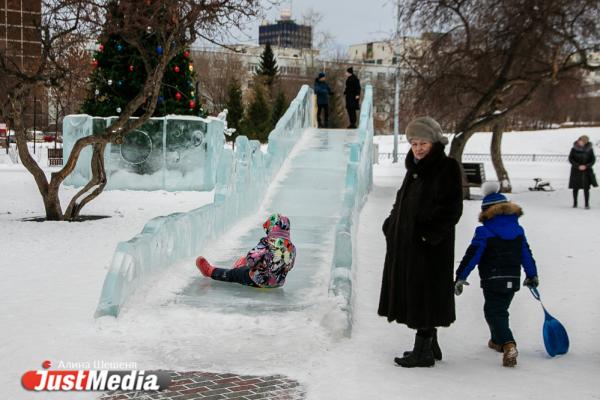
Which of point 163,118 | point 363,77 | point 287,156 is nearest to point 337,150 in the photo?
point 287,156

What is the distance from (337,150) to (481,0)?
18.1 ft

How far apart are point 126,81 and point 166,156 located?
251 centimetres

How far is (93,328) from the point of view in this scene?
6.67m

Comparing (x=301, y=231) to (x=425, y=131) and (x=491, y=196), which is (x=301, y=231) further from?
(x=425, y=131)

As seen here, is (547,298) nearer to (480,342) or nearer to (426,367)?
(480,342)

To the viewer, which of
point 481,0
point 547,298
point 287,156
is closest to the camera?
point 547,298

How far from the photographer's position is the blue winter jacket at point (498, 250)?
604cm

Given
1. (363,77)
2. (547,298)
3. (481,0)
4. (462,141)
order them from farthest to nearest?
(363,77) → (462,141) → (481,0) → (547,298)

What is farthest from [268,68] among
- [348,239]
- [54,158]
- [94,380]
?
[94,380]

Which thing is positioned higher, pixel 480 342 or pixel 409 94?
pixel 409 94

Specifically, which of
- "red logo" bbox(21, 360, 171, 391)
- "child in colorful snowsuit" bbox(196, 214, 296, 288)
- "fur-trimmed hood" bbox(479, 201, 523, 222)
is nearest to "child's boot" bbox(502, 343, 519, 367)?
"fur-trimmed hood" bbox(479, 201, 523, 222)

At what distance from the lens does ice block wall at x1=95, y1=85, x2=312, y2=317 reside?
7207 mm

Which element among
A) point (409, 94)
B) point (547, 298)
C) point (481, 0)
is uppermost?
point (481, 0)

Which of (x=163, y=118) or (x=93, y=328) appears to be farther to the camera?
(x=163, y=118)
